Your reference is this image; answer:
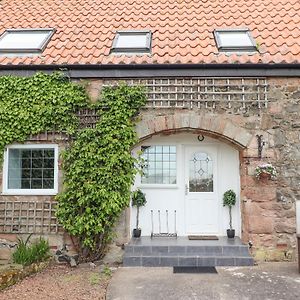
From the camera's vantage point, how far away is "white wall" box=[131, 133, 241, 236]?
26.7ft

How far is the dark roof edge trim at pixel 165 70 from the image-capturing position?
7.39 metres

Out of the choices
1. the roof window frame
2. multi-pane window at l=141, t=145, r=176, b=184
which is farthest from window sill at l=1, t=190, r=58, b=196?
the roof window frame

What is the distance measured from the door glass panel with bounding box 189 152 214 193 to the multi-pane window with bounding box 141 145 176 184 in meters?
0.42

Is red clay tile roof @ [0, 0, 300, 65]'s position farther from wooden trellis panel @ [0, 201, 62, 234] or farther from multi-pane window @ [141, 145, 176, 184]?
wooden trellis panel @ [0, 201, 62, 234]

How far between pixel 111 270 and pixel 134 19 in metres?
6.35

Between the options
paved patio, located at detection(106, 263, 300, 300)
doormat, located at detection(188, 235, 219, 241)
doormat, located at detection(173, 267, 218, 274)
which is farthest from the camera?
doormat, located at detection(188, 235, 219, 241)

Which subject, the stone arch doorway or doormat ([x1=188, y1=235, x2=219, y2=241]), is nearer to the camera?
doormat ([x1=188, y1=235, x2=219, y2=241])

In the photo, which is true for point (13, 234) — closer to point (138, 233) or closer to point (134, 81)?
point (138, 233)

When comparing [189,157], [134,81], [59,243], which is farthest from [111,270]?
[134,81]

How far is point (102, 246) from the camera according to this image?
23.6 ft

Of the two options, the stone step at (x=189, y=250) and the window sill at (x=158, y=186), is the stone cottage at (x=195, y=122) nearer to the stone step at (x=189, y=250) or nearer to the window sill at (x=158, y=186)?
the window sill at (x=158, y=186)

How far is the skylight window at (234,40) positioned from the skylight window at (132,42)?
166 centimetres

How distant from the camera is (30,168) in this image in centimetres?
779

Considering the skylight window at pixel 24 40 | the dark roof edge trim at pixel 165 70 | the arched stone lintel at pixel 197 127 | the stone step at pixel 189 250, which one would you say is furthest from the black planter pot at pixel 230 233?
the skylight window at pixel 24 40
